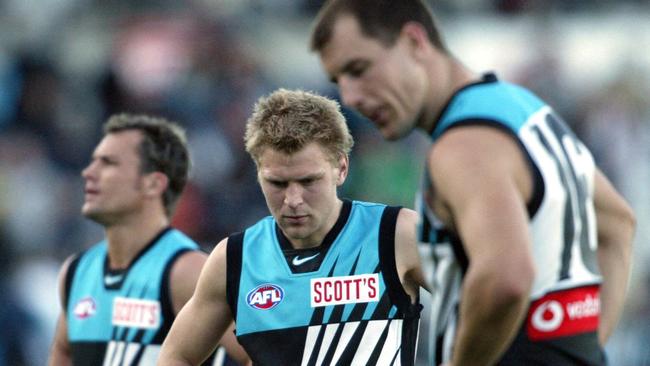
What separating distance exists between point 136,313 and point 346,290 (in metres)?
1.71

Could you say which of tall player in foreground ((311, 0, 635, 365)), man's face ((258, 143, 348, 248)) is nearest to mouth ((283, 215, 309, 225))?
man's face ((258, 143, 348, 248))

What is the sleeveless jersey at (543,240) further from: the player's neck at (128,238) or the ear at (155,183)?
the ear at (155,183)

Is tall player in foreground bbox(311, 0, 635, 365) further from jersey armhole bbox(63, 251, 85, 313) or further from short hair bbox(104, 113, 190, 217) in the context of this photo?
jersey armhole bbox(63, 251, 85, 313)

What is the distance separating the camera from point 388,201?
12.7 metres

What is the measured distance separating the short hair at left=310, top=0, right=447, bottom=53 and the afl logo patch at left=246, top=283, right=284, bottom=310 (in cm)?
149

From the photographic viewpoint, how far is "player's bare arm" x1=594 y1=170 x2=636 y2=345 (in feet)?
12.5

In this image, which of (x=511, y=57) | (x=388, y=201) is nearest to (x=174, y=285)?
(x=388, y=201)

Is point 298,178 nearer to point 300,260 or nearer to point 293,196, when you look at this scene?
point 293,196

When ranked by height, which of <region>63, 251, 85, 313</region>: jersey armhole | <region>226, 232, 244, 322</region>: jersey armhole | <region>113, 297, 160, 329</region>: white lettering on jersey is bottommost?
<region>113, 297, 160, 329</region>: white lettering on jersey

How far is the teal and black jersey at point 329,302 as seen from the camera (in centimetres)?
466

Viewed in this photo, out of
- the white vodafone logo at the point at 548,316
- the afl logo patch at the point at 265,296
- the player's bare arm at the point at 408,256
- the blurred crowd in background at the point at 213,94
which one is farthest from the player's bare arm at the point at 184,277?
the blurred crowd in background at the point at 213,94

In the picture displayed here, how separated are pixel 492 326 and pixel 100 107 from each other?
1109 centimetres

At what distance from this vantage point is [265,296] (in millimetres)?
4758

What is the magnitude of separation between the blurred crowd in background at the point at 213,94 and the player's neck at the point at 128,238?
196 inches
